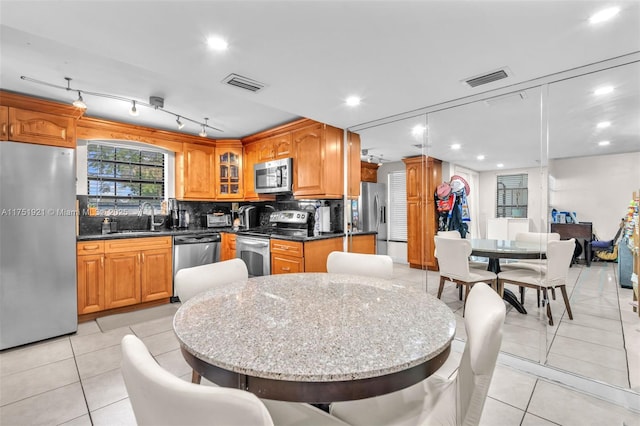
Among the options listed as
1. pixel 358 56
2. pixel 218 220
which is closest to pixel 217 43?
pixel 358 56

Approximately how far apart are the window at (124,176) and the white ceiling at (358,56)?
3.14ft

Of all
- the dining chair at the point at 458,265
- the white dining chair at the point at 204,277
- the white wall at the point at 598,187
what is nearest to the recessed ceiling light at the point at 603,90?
the white wall at the point at 598,187

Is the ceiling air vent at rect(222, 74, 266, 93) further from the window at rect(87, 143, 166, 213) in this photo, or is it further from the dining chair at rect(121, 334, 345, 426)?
the window at rect(87, 143, 166, 213)

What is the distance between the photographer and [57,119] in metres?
2.81

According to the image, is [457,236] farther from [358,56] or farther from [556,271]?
[358,56]

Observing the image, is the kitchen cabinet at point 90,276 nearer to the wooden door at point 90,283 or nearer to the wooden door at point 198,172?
the wooden door at point 90,283

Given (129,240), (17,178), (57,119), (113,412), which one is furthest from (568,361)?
(57,119)

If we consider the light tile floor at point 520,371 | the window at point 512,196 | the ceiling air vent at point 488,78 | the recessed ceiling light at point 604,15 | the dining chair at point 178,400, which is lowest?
the light tile floor at point 520,371

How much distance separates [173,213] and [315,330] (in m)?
3.92

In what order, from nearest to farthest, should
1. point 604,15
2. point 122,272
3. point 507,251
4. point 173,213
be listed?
point 604,15 → point 507,251 → point 122,272 → point 173,213

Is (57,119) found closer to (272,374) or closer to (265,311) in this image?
(265,311)

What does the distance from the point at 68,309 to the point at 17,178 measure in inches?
50.1

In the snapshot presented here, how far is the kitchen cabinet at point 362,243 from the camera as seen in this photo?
12.1 feet

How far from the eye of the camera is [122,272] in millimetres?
3271
